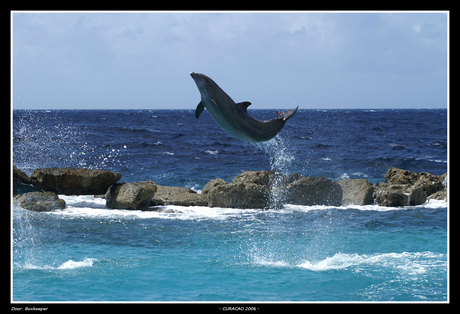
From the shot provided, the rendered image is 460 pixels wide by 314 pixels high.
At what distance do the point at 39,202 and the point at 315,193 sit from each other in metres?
10.4

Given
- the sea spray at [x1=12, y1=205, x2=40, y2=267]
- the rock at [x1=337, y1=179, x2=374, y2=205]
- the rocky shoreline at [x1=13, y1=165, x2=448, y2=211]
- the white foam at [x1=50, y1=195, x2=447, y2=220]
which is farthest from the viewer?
the rock at [x1=337, y1=179, x2=374, y2=205]

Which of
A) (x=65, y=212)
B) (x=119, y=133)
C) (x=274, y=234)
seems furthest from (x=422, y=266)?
(x=119, y=133)

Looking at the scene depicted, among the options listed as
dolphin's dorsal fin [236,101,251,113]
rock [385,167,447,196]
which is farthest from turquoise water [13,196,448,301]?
dolphin's dorsal fin [236,101,251,113]

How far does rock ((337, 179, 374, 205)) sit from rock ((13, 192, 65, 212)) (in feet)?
36.0

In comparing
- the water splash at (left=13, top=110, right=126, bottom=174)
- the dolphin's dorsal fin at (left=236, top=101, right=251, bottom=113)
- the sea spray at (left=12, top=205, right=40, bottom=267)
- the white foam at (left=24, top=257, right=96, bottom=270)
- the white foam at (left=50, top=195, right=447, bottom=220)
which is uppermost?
the dolphin's dorsal fin at (left=236, top=101, right=251, bottom=113)

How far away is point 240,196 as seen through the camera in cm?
1634

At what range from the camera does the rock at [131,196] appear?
51.3ft

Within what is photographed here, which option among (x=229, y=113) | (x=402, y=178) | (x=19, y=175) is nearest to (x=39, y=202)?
(x=19, y=175)

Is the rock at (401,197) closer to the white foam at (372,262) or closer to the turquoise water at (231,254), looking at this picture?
the turquoise water at (231,254)

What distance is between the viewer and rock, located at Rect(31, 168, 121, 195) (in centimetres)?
1658

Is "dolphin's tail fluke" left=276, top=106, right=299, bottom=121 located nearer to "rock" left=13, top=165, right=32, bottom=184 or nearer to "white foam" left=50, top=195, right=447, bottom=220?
"white foam" left=50, top=195, right=447, bottom=220

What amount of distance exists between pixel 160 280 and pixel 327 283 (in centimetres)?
368

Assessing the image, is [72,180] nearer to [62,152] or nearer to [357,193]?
[357,193]

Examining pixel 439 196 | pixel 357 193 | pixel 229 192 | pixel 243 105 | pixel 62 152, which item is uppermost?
pixel 243 105
